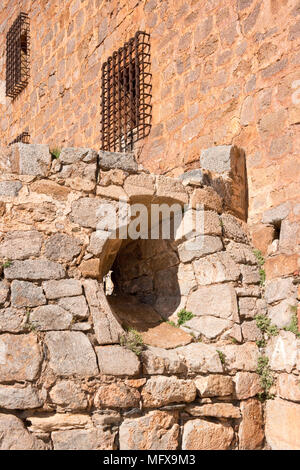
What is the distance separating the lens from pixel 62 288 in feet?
13.0

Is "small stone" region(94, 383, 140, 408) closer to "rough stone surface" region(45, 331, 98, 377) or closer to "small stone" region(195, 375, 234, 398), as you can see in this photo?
"rough stone surface" region(45, 331, 98, 377)

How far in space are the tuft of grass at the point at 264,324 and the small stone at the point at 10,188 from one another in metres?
2.04

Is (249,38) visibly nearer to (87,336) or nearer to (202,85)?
(202,85)

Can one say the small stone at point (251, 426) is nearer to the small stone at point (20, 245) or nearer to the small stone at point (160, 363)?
the small stone at point (160, 363)

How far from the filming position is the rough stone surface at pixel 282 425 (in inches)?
164

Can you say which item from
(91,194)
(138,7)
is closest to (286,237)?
(91,194)

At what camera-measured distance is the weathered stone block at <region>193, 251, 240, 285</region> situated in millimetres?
4660

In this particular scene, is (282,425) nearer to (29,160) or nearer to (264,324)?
(264,324)

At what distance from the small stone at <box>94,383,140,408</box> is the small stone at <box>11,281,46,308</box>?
2.23 ft

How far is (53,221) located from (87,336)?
0.84 m

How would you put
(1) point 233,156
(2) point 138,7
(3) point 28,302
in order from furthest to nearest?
(2) point 138,7, (1) point 233,156, (3) point 28,302

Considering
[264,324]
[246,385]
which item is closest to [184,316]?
[264,324]

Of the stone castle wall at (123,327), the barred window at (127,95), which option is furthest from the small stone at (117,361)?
the barred window at (127,95)

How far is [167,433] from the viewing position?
3832mm
